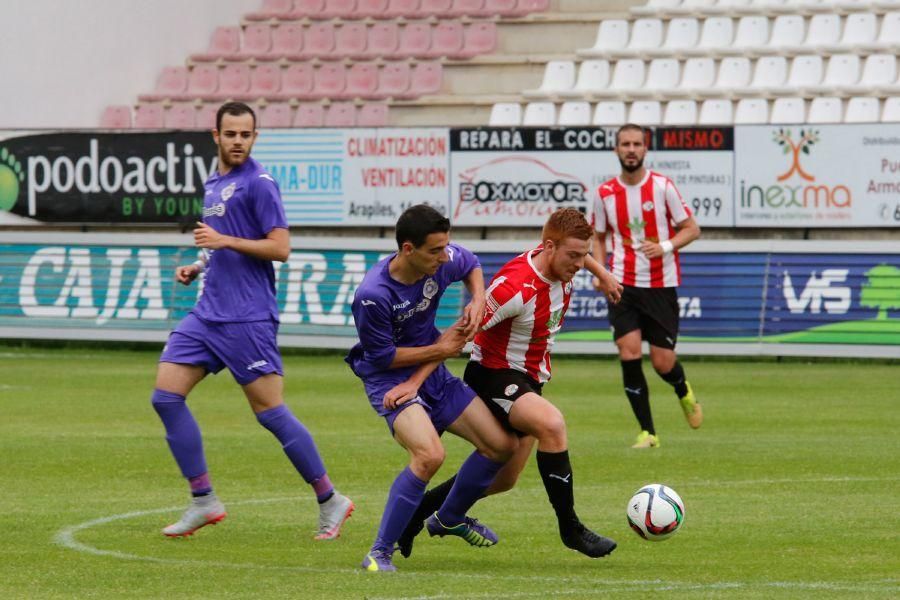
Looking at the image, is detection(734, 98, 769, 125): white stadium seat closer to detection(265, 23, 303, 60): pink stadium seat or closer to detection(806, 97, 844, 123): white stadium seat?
detection(806, 97, 844, 123): white stadium seat

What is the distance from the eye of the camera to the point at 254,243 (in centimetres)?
847

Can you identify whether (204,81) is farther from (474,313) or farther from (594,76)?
(474,313)

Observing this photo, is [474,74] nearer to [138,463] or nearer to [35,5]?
[35,5]

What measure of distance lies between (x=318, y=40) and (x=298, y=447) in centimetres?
2054

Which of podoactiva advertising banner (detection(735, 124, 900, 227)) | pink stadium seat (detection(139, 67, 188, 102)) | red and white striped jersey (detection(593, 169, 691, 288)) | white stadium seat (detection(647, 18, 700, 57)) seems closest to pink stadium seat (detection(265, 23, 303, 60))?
pink stadium seat (detection(139, 67, 188, 102))

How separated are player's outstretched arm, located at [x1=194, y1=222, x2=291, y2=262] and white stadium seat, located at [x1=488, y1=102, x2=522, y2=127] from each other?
16.6 m

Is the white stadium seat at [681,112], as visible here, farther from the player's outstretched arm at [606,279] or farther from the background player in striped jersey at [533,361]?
the background player in striped jersey at [533,361]

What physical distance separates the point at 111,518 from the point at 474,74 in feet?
59.6

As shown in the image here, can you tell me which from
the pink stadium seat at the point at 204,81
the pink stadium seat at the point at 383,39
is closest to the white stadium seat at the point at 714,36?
the pink stadium seat at the point at 383,39

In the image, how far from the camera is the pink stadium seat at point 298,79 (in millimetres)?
27750

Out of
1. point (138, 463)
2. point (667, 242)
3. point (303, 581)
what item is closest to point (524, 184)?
point (667, 242)

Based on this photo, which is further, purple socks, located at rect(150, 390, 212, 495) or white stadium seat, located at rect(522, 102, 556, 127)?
white stadium seat, located at rect(522, 102, 556, 127)

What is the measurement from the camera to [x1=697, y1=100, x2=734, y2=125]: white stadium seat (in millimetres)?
23703

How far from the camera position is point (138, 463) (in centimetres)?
1167
